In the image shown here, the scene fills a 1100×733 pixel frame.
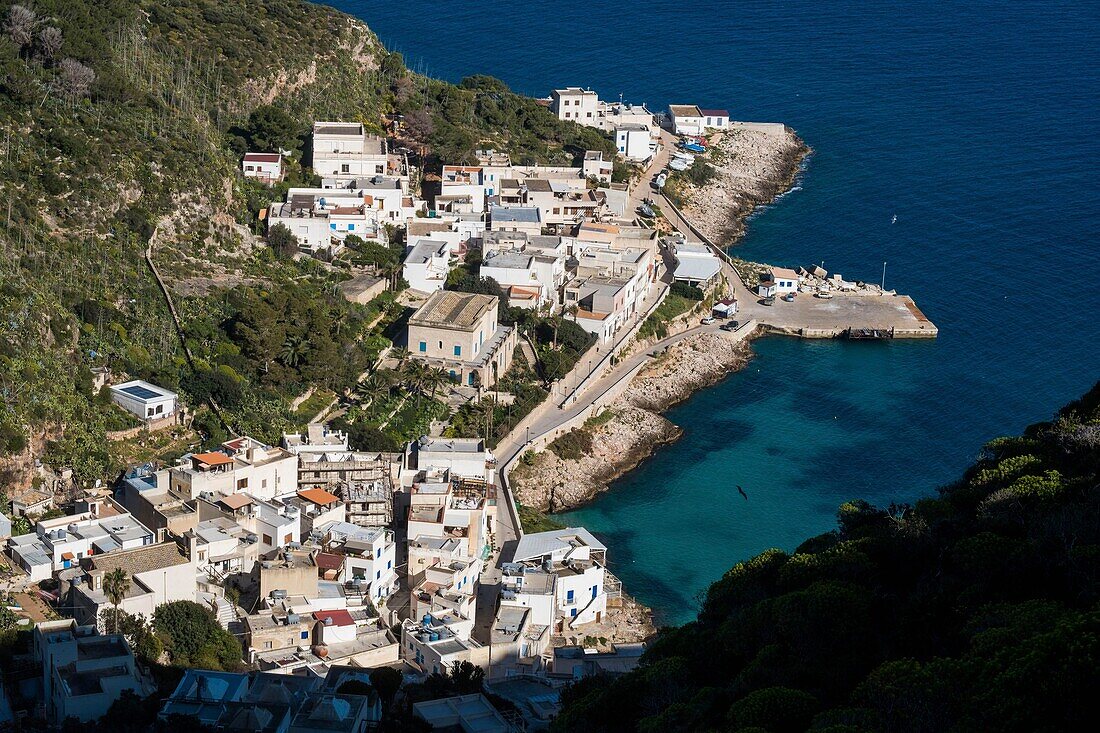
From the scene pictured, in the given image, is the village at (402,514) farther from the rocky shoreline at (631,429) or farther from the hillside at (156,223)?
the hillside at (156,223)

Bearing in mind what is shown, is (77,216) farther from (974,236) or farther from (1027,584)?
(974,236)

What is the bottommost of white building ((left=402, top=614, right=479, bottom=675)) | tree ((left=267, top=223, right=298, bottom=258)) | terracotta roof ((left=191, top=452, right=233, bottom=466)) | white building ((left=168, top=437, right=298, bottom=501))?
white building ((left=402, top=614, right=479, bottom=675))

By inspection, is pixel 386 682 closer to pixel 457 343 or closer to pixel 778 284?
pixel 457 343

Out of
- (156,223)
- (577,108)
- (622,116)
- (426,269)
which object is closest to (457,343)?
(426,269)

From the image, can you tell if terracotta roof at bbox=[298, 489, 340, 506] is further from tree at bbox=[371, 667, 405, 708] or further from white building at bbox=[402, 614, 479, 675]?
tree at bbox=[371, 667, 405, 708]

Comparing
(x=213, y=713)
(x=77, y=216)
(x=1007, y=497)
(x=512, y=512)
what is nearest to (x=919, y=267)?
(x=512, y=512)

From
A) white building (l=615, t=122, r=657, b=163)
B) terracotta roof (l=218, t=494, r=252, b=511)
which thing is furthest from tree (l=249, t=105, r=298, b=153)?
terracotta roof (l=218, t=494, r=252, b=511)

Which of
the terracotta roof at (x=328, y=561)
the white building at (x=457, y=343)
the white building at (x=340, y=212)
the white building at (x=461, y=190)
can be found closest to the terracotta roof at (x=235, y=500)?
the terracotta roof at (x=328, y=561)
